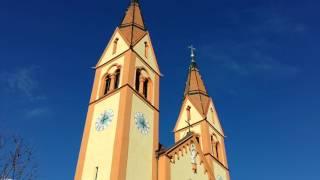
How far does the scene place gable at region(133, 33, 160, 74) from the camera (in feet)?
71.6

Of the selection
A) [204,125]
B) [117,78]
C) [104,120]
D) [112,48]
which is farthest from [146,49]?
[204,125]

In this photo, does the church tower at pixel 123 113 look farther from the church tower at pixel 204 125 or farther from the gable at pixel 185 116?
the gable at pixel 185 116

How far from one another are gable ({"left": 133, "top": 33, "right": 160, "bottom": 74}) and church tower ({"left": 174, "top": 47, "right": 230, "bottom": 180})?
6297 millimetres

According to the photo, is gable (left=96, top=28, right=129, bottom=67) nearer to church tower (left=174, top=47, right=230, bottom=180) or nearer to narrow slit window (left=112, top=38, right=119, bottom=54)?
narrow slit window (left=112, top=38, right=119, bottom=54)

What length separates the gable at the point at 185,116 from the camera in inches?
1136

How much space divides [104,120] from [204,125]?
11552 millimetres

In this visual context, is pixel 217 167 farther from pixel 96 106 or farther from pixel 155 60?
pixel 96 106

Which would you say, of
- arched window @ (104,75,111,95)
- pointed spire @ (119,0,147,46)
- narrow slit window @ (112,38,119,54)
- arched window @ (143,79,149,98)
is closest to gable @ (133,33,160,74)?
pointed spire @ (119,0,147,46)

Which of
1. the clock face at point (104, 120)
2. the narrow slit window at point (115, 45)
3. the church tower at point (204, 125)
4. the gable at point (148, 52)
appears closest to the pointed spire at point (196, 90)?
the church tower at point (204, 125)

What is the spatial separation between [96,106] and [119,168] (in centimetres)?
548

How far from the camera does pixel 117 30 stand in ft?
77.6

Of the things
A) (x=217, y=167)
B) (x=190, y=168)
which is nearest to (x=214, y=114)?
→ (x=217, y=167)

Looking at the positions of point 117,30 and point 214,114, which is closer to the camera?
point 117,30

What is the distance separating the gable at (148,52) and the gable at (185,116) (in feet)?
24.7
